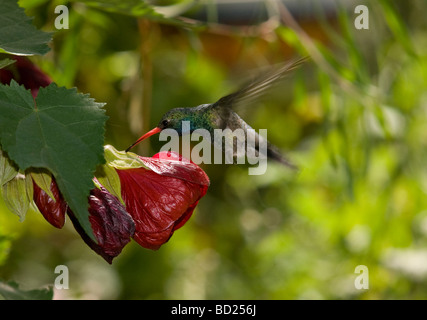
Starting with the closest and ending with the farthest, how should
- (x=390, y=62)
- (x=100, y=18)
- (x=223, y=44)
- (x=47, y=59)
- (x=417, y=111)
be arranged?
1. (x=47, y=59)
2. (x=100, y=18)
3. (x=390, y=62)
4. (x=417, y=111)
5. (x=223, y=44)

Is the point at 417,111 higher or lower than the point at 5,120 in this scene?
higher

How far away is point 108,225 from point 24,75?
0.16 metres

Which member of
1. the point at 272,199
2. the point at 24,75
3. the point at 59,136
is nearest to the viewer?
the point at 59,136

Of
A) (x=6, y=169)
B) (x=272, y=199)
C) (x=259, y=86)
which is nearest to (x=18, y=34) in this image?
(x=6, y=169)

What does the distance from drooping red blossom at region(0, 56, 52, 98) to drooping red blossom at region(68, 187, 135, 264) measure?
0.12 meters

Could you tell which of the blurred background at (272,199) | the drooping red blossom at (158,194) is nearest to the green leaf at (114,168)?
the drooping red blossom at (158,194)

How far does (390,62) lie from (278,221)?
43 centimetres

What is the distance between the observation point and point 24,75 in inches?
19.1

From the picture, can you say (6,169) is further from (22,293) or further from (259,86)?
(259,86)

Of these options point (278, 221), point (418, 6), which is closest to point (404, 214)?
Answer: point (278, 221)

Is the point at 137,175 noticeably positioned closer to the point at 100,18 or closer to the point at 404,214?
the point at 100,18

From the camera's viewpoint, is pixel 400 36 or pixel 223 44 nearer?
pixel 400 36

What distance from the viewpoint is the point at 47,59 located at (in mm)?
770

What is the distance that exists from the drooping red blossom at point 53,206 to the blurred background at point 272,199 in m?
0.40
